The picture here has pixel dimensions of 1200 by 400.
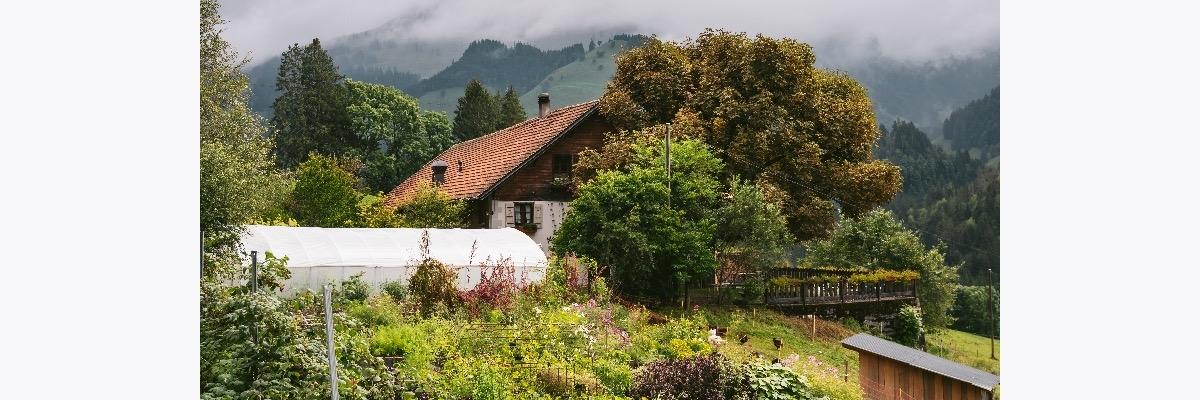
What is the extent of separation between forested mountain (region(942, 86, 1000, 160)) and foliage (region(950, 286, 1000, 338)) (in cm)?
96

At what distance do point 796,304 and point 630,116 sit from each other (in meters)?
3.44

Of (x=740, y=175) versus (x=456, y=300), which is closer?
(x=456, y=300)

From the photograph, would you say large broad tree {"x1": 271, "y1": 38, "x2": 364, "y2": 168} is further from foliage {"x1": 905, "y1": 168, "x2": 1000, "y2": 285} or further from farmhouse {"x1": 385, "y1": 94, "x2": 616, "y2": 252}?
foliage {"x1": 905, "y1": 168, "x2": 1000, "y2": 285}

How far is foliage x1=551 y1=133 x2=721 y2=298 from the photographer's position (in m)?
9.43

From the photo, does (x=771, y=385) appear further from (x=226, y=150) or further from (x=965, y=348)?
(x=226, y=150)

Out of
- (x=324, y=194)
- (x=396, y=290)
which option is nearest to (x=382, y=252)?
(x=396, y=290)

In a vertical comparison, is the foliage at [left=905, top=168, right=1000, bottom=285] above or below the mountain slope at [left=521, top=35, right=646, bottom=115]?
below

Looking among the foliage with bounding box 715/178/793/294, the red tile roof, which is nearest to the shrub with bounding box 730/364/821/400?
the foliage with bounding box 715/178/793/294

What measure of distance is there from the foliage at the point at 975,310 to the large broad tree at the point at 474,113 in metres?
4.04

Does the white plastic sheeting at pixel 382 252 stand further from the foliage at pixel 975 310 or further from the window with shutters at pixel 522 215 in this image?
the foliage at pixel 975 310

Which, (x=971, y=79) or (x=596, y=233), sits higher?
(x=971, y=79)
